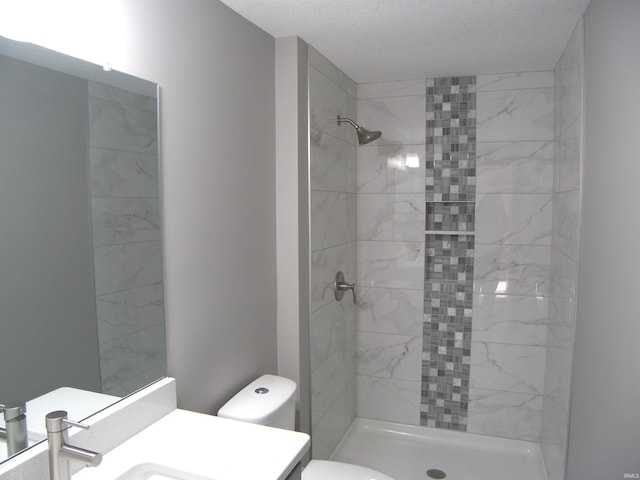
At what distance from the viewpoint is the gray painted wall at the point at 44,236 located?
1090mm

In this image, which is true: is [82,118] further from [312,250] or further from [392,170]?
[392,170]

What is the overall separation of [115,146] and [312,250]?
1225 millimetres

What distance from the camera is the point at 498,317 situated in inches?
118

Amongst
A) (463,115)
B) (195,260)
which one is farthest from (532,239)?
(195,260)

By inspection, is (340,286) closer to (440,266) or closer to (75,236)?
(440,266)

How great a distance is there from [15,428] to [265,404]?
92 cm

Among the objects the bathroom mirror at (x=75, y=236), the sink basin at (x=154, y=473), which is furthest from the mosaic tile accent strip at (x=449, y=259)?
the sink basin at (x=154, y=473)

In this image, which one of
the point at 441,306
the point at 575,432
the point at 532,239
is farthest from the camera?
the point at 441,306

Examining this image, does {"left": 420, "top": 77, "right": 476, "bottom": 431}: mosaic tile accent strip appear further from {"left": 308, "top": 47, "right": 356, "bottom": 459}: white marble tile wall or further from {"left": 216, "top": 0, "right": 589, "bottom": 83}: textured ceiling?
{"left": 308, "top": 47, "right": 356, "bottom": 459}: white marble tile wall

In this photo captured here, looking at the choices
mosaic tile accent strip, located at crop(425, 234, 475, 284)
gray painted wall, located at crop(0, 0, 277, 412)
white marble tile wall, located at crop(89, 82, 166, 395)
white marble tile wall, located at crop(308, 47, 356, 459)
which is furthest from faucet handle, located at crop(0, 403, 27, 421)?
mosaic tile accent strip, located at crop(425, 234, 475, 284)

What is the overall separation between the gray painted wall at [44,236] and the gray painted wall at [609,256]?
165 centimetres

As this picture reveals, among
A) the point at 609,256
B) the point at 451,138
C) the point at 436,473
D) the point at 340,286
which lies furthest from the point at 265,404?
the point at 451,138

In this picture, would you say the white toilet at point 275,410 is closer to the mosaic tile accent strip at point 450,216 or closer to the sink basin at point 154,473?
the sink basin at point 154,473

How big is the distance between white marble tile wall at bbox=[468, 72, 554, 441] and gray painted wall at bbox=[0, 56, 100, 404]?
2339 mm
